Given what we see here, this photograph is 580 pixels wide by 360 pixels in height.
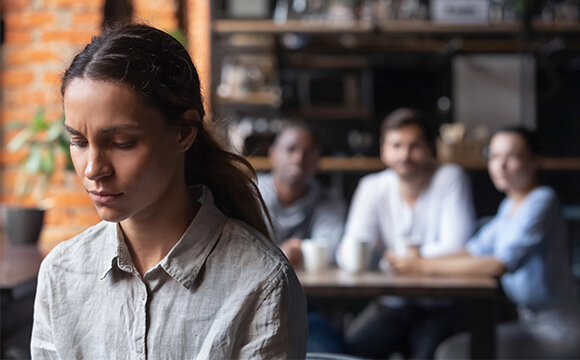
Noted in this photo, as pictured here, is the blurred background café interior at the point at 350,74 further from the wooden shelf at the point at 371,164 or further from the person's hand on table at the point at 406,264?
the person's hand on table at the point at 406,264

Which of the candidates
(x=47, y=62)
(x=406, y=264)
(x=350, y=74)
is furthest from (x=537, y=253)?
(x=350, y=74)

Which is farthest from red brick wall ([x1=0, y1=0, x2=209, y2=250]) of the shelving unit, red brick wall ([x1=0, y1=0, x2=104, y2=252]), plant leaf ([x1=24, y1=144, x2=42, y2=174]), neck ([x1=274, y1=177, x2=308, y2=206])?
neck ([x1=274, y1=177, x2=308, y2=206])

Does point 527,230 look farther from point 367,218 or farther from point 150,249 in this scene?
point 150,249

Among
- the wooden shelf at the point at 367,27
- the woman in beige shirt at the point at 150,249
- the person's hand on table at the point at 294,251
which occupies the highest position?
the wooden shelf at the point at 367,27

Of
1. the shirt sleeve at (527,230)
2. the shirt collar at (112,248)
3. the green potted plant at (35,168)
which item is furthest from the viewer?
the green potted plant at (35,168)

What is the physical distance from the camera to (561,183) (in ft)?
13.9

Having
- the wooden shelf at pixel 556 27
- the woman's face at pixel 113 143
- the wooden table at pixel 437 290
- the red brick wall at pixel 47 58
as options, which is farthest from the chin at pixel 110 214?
the wooden shelf at pixel 556 27

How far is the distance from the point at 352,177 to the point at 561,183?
4.50 feet

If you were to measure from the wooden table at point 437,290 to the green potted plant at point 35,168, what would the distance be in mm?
1031

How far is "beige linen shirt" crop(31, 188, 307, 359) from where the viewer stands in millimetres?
773

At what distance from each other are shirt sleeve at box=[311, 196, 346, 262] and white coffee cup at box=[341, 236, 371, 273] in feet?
1.51

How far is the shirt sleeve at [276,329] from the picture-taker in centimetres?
76

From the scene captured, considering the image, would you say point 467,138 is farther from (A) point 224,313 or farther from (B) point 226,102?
(A) point 224,313

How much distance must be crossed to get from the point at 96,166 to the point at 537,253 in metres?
1.82
